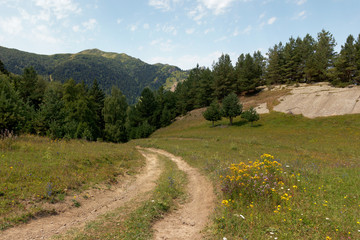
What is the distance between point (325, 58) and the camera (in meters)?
77.6

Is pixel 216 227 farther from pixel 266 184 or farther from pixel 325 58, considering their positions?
pixel 325 58

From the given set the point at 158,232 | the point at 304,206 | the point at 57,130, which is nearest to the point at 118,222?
the point at 158,232

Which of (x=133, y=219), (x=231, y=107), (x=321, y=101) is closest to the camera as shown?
(x=133, y=219)

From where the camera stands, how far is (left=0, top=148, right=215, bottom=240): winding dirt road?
19.9 feet

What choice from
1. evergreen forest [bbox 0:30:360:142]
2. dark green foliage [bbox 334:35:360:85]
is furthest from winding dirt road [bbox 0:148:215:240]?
dark green foliage [bbox 334:35:360:85]

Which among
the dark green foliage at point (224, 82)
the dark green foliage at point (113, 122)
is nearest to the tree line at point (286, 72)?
the dark green foliage at point (224, 82)

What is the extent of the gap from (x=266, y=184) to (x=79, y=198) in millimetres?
8821

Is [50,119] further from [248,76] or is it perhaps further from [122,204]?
[248,76]

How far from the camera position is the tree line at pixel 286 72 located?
6844 centimetres

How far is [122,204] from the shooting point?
8.72 metres

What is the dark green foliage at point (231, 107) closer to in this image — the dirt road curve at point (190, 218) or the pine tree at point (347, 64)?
the pine tree at point (347, 64)

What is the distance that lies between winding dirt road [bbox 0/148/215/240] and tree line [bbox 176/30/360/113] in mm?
81168

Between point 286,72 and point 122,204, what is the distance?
3873 inches

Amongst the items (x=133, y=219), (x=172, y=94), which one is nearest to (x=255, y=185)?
(x=133, y=219)
